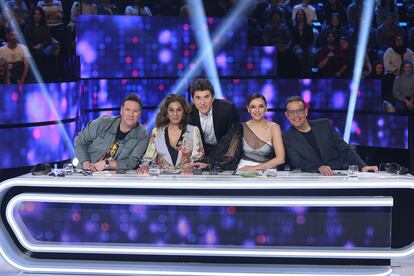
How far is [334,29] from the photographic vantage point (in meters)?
9.16

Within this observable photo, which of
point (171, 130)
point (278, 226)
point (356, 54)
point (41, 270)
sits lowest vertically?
point (41, 270)

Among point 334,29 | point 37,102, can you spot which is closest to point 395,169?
point 37,102

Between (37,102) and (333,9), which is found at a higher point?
(333,9)

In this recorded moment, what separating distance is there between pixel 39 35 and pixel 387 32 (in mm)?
4226

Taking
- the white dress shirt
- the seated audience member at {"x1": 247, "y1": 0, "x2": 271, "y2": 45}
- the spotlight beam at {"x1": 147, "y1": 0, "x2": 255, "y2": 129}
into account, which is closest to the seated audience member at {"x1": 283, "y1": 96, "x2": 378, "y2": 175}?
the white dress shirt

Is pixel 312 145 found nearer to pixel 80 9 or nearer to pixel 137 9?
pixel 137 9

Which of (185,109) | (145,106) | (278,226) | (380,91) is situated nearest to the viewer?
(278,226)

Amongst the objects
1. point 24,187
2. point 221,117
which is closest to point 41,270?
point 24,187

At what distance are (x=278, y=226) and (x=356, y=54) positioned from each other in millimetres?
5292

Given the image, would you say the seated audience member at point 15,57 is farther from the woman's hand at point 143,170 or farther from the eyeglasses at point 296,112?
the eyeglasses at point 296,112

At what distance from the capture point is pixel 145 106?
9.23 m

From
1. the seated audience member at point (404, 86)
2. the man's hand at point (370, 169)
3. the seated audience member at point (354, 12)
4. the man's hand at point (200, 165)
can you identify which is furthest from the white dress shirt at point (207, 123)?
the seated audience member at point (354, 12)

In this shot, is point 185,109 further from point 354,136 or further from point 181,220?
point 354,136

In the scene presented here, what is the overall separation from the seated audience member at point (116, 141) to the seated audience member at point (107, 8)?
482 centimetres
